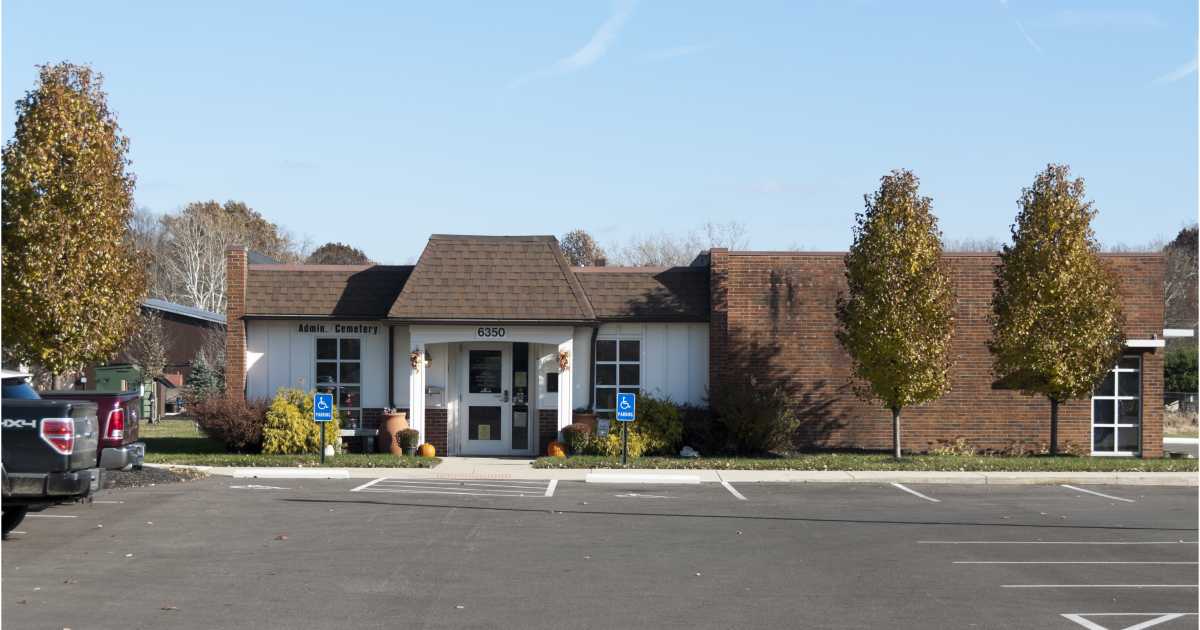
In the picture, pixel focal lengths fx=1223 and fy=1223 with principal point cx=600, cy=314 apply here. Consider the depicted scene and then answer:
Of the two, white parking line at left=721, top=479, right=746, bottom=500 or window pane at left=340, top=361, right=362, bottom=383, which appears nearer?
white parking line at left=721, top=479, right=746, bottom=500

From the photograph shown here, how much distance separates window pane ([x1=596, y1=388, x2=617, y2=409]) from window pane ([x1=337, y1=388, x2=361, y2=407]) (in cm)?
517

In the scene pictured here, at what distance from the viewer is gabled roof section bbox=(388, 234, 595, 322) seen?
25156 mm

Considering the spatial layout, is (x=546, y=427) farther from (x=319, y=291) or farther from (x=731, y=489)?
(x=731, y=489)

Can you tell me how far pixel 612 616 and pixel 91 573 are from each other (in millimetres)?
4944

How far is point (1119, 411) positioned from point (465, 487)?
15368 mm

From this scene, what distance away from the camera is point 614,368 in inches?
1049

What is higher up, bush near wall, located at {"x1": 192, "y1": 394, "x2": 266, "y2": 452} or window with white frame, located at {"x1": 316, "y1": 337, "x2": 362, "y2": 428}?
window with white frame, located at {"x1": 316, "y1": 337, "x2": 362, "y2": 428}

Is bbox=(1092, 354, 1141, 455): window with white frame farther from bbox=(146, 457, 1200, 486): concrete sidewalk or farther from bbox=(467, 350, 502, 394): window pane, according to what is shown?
bbox=(467, 350, 502, 394): window pane

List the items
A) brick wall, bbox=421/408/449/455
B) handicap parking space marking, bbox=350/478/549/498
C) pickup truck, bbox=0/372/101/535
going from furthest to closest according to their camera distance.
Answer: brick wall, bbox=421/408/449/455 < handicap parking space marking, bbox=350/478/549/498 < pickup truck, bbox=0/372/101/535

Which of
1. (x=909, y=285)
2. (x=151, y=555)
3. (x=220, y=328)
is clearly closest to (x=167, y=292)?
(x=220, y=328)

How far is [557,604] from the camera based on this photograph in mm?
10047

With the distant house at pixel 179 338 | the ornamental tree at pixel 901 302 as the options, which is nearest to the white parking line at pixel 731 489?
the ornamental tree at pixel 901 302

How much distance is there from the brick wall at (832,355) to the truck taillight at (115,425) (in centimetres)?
1381

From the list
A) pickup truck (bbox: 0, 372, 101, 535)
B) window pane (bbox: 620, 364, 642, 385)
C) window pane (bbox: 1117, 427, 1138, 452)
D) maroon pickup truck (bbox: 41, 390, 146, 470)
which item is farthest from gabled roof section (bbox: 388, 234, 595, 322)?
pickup truck (bbox: 0, 372, 101, 535)
